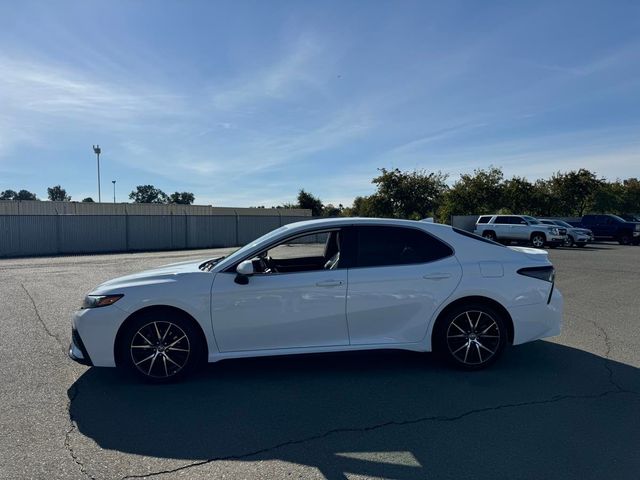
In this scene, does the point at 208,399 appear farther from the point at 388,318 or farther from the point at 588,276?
the point at 588,276

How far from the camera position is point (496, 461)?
3.21m

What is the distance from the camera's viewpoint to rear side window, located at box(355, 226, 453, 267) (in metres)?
4.93

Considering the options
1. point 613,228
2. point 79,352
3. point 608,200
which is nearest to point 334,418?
point 79,352

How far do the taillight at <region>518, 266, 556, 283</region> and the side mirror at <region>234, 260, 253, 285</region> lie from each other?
2.89m

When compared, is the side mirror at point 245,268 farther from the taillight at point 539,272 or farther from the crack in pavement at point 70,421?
the taillight at point 539,272

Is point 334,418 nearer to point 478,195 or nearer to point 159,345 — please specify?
point 159,345

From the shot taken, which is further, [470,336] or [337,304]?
[470,336]

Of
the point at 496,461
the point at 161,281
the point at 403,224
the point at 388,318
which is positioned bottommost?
the point at 496,461

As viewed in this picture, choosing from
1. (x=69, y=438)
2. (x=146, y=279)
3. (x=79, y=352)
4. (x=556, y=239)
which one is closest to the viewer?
(x=69, y=438)

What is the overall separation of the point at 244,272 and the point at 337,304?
98cm

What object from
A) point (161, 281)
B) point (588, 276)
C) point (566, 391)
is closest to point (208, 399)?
point (161, 281)

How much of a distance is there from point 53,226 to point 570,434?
27.7 m

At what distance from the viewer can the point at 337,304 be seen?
15.4 ft

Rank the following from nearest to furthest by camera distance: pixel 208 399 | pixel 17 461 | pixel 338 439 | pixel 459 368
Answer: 1. pixel 17 461
2. pixel 338 439
3. pixel 208 399
4. pixel 459 368
